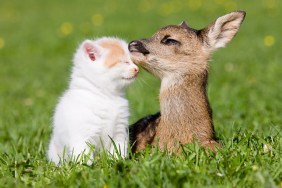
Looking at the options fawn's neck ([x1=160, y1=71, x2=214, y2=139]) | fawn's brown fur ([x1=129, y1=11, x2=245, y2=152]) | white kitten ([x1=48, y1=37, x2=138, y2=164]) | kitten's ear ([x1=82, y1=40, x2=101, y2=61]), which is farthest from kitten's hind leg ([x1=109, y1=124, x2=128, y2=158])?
kitten's ear ([x1=82, y1=40, x2=101, y2=61])

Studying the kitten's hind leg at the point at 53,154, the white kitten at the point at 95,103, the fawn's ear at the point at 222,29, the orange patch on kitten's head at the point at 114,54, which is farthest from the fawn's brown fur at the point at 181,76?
the kitten's hind leg at the point at 53,154

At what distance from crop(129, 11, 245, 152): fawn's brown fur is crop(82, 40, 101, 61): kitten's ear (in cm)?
32

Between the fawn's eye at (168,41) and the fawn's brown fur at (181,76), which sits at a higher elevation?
the fawn's eye at (168,41)

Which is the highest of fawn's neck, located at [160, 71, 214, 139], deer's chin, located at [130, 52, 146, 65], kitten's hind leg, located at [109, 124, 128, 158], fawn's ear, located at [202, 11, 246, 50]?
fawn's ear, located at [202, 11, 246, 50]

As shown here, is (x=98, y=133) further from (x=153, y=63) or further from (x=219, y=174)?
(x=219, y=174)

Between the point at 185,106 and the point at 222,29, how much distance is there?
0.93m

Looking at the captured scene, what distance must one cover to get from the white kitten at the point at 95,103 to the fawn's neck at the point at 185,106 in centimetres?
37

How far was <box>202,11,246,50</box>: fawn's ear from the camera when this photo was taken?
548 cm

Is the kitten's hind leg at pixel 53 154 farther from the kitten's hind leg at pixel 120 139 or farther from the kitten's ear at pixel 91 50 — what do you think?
the kitten's ear at pixel 91 50

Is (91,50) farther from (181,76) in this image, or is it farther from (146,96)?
(146,96)

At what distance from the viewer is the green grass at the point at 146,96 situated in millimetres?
4168

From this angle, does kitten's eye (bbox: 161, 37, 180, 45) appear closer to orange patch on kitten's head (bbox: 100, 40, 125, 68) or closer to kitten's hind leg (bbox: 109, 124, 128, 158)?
orange patch on kitten's head (bbox: 100, 40, 125, 68)

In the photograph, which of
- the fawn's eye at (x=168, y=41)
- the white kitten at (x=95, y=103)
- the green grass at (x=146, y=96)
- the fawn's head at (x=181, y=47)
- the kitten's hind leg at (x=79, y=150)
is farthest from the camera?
the fawn's eye at (x=168, y=41)

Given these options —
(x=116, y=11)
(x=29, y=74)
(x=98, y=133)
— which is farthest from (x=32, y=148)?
(x=116, y=11)
